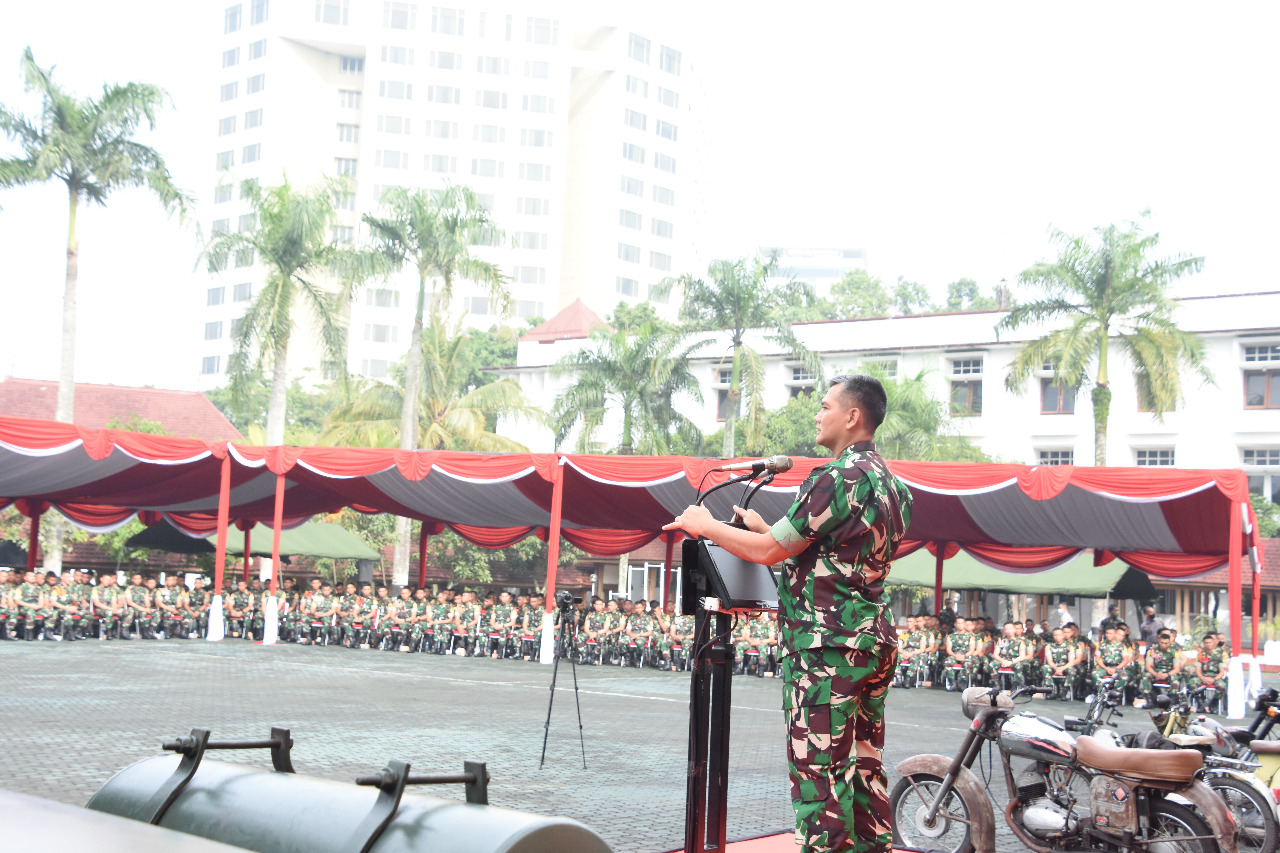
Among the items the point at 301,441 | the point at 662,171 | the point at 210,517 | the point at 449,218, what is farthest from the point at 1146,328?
the point at 662,171

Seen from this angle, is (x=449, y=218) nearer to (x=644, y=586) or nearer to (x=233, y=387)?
(x=233, y=387)

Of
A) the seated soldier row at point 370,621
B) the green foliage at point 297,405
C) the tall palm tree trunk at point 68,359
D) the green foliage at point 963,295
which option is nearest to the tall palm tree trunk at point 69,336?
the tall palm tree trunk at point 68,359

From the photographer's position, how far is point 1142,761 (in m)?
5.07

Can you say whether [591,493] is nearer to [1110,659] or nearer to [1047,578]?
[1110,659]

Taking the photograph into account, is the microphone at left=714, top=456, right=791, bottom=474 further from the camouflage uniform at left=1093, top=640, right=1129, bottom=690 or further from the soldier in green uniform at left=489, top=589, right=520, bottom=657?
the soldier in green uniform at left=489, top=589, right=520, bottom=657

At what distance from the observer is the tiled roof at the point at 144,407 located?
34.2m

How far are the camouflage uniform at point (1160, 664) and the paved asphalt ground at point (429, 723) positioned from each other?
0.97 metres

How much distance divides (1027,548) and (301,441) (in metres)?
31.3

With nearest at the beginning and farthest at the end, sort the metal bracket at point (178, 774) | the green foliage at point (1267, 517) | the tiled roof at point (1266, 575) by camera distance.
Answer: the metal bracket at point (178, 774), the tiled roof at point (1266, 575), the green foliage at point (1267, 517)

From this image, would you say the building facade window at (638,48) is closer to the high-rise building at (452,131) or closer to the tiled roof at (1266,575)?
the high-rise building at (452,131)

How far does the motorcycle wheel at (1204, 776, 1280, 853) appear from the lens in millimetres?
5469

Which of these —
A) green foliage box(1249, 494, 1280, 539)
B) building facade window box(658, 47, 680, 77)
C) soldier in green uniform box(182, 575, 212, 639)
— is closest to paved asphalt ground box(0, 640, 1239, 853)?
soldier in green uniform box(182, 575, 212, 639)

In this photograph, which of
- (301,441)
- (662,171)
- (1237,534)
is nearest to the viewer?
(1237,534)

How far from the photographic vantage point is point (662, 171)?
84.0m
